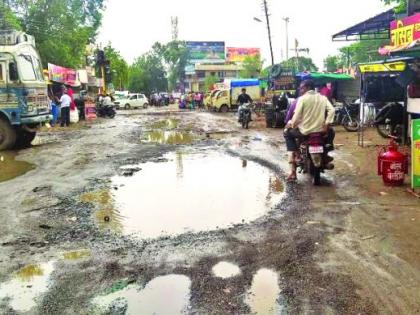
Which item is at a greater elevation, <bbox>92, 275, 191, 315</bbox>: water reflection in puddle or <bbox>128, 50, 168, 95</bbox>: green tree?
<bbox>128, 50, 168, 95</bbox>: green tree

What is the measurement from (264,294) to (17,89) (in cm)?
1236

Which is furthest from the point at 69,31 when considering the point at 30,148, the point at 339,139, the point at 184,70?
the point at 184,70

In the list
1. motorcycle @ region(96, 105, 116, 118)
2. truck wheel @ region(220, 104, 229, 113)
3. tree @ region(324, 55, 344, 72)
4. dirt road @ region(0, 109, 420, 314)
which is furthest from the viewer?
tree @ region(324, 55, 344, 72)

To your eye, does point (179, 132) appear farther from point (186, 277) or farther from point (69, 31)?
point (69, 31)

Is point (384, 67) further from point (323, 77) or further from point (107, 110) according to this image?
point (107, 110)

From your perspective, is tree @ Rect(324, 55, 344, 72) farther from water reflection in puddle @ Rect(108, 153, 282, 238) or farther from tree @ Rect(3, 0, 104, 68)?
water reflection in puddle @ Rect(108, 153, 282, 238)

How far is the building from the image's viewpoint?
93.2 meters

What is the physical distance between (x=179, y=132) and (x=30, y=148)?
5.68 m

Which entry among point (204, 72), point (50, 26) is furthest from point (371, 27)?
point (204, 72)

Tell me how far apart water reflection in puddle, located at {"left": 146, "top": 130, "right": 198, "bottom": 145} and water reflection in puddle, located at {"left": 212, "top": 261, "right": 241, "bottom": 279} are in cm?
1046

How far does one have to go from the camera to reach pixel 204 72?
93.9m

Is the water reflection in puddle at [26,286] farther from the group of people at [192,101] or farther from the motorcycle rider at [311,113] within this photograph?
the group of people at [192,101]

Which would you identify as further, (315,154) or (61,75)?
(61,75)

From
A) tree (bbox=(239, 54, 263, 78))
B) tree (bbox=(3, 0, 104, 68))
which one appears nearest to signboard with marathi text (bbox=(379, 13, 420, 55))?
tree (bbox=(3, 0, 104, 68))
